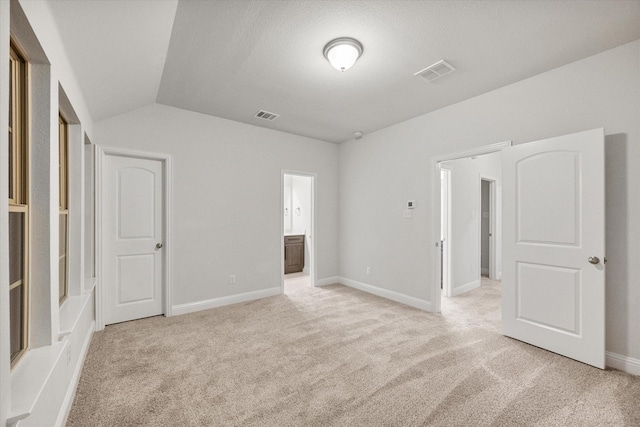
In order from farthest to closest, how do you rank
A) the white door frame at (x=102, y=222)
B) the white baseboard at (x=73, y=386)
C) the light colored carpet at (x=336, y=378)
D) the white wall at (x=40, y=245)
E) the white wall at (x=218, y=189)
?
the white wall at (x=218, y=189), the white door frame at (x=102, y=222), the light colored carpet at (x=336, y=378), the white baseboard at (x=73, y=386), the white wall at (x=40, y=245)

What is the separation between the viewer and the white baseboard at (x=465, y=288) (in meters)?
4.50

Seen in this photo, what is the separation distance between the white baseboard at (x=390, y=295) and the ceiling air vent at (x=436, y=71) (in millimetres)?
2697

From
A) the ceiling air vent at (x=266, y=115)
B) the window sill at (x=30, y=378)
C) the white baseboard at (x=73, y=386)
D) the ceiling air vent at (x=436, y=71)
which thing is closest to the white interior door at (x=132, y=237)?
the white baseboard at (x=73, y=386)

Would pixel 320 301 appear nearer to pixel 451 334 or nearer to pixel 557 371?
pixel 451 334

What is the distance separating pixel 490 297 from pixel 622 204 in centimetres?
247

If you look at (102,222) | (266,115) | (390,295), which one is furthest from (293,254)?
(102,222)

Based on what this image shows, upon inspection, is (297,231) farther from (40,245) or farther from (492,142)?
(40,245)

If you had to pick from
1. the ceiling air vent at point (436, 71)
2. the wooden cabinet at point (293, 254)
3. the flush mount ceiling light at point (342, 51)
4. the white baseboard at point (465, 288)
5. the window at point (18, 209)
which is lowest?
the white baseboard at point (465, 288)

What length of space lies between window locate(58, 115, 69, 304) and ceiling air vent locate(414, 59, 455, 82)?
3.07 meters

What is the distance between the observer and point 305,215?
21.0 ft

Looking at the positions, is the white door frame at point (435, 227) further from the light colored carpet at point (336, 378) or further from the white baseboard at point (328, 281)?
the white baseboard at point (328, 281)

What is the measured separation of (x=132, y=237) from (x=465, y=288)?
4.89 meters

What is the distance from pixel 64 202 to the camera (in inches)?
92.1

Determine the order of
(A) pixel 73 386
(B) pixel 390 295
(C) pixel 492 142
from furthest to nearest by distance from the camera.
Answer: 1. (B) pixel 390 295
2. (C) pixel 492 142
3. (A) pixel 73 386
